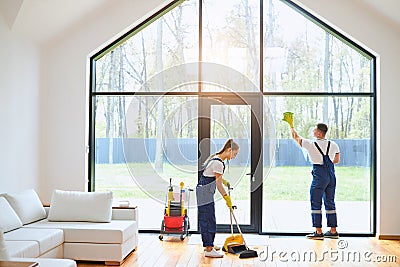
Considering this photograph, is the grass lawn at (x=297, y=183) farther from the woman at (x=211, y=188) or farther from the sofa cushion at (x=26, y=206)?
the sofa cushion at (x=26, y=206)

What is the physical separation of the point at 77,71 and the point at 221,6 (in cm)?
213

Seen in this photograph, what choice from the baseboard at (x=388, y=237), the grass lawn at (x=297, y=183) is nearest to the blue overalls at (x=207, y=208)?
the grass lawn at (x=297, y=183)

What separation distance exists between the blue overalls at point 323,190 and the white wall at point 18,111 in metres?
3.60

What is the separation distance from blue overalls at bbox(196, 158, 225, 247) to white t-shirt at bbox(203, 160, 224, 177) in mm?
61

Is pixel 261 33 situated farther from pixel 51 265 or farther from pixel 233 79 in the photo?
pixel 51 265

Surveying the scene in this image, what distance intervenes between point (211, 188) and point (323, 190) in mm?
2150

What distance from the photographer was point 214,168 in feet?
18.4

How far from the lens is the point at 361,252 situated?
6316 mm

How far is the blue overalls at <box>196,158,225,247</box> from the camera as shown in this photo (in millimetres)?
5730

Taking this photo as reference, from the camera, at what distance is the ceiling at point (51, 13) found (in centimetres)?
628

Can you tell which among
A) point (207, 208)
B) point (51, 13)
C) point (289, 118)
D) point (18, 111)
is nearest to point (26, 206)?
point (18, 111)

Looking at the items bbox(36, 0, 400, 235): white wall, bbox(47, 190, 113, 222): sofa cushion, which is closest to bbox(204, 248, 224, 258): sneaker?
bbox(47, 190, 113, 222): sofa cushion

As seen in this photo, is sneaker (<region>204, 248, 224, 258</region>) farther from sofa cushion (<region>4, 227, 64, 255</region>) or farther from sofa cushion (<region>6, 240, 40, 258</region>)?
sofa cushion (<region>6, 240, 40, 258</region>)

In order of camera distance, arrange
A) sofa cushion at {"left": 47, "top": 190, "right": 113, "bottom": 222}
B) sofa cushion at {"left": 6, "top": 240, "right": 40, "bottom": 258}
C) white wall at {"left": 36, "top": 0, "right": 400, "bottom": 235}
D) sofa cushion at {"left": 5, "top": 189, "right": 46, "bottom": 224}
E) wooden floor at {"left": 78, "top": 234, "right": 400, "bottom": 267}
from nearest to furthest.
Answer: sofa cushion at {"left": 6, "top": 240, "right": 40, "bottom": 258}
wooden floor at {"left": 78, "top": 234, "right": 400, "bottom": 267}
sofa cushion at {"left": 5, "top": 189, "right": 46, "bottom": 224}
sofa cushion at {"left": 47, "top": 190, "right": 113, "bottom": 222}
white wall at {"left": 36, "top": 0, "right": 400, "bottom": 235}
